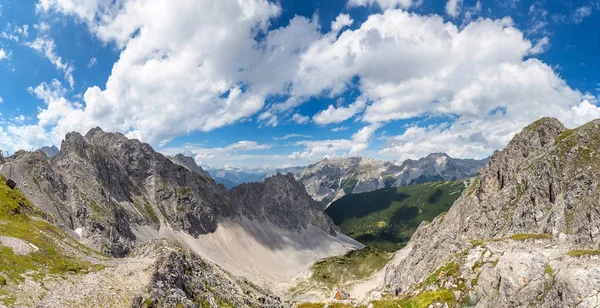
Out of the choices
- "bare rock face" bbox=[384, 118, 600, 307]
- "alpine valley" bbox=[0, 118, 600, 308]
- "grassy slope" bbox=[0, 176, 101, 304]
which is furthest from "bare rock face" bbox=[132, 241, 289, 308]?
"bare rock face" bbox=[384, 118, 600, 307]

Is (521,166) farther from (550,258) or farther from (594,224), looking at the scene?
(550,258)

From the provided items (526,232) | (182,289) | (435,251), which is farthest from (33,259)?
(526,232)

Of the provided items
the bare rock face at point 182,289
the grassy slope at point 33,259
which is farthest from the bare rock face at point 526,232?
the grassy slope at point 33,259

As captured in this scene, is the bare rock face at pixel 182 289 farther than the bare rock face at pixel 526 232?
Yes

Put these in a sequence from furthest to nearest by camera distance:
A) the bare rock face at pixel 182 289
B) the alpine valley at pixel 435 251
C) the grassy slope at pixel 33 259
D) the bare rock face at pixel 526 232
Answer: the bare rock face at pixel 182 289, the grassy slope at pixel 33 259, the alpine valley at pixel 435 251, the bare rock face at pixel 526 232

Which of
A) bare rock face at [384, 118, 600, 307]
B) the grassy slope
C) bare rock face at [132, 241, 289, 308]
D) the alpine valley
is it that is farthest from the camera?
bare rock face at [132, 241, 289, 308]

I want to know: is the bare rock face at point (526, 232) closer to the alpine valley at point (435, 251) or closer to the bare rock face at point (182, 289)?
the alpine valley at point (435, 251)

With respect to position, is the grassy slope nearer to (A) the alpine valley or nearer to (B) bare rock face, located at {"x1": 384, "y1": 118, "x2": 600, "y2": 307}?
(A) the alpine valley

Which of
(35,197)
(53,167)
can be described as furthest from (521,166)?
(53,167)

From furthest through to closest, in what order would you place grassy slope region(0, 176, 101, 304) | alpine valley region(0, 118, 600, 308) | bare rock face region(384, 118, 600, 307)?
grassy slope region(0, 176, 101, 304), alpine valley region(0, 118, 600, 308), bare rock face region(384, 118, 600, 307)
